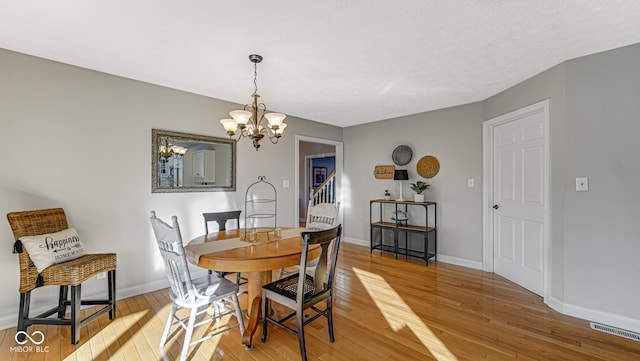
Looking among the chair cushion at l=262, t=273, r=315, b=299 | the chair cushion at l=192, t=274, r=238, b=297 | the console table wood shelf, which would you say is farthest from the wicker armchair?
the console table wood shelf

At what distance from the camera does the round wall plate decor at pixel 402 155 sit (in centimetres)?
462

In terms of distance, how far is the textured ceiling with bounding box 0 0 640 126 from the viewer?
1.84 meters

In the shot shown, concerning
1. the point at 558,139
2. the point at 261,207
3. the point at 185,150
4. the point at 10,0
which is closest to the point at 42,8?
the point at 10,0

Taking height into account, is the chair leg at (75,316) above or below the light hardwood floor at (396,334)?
above

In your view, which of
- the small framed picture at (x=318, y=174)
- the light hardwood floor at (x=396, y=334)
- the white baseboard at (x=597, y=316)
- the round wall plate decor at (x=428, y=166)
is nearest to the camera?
the light hardwood floor at (x=396, y=334)

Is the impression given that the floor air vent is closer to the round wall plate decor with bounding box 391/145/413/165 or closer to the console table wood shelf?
the console table wood shelf

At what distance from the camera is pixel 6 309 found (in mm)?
2375

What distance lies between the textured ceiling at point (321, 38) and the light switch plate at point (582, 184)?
1127 millimetres

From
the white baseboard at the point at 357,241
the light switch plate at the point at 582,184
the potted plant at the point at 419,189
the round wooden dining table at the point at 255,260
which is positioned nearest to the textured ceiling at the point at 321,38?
the light switch plate at the point at 582,184

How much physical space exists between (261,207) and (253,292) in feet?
6.67

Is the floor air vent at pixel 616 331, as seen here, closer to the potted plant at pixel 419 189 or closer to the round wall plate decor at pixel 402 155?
the potted plant at pixel 419 189

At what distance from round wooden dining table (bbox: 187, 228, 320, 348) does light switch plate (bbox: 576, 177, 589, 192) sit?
247 centimetres

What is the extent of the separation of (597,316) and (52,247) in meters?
4.66

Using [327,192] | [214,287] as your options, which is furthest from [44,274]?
[327,192]
